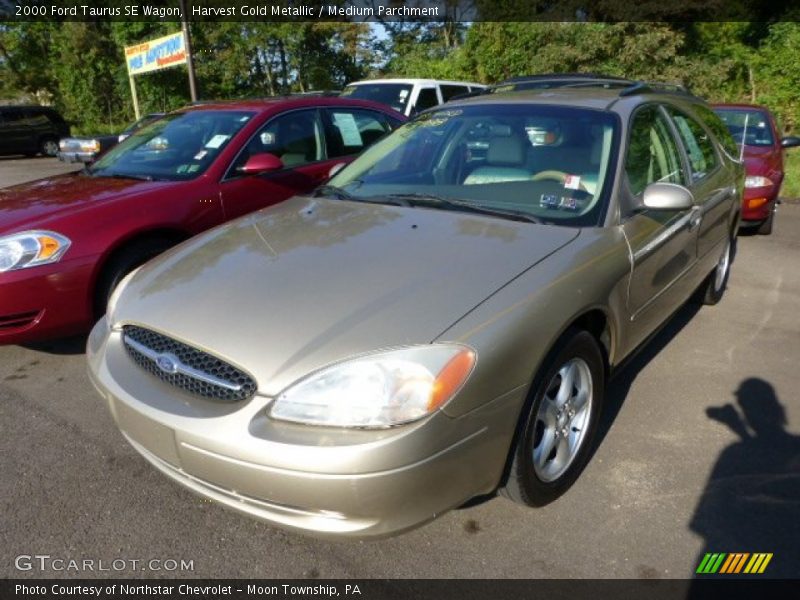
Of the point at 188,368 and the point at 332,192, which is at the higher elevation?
the point at 332,192

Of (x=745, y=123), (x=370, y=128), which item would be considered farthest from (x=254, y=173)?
(x=745, y=123)

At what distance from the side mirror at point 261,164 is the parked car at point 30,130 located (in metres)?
19.7

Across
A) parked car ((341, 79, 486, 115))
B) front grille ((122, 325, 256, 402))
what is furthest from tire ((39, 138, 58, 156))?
front grille ((122, 325, 256, 402))

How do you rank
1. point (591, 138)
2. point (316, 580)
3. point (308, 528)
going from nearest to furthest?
point (308, 528) → point (316, 580) → point (591, 138)

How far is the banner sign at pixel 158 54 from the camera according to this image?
20.8 metres

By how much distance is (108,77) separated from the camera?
31781mm

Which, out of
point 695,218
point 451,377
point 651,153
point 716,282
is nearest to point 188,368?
point 451,377

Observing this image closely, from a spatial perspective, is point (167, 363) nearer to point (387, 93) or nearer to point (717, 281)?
point (717, 281)

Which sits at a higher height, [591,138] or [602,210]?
[591,138]

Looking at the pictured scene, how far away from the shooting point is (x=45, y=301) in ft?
11.4

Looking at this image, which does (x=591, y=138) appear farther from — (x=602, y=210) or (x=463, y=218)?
(x=463, y=218)

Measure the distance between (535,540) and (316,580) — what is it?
0.81 metres

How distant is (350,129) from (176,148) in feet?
4.95

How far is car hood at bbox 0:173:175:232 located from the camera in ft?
11.9
